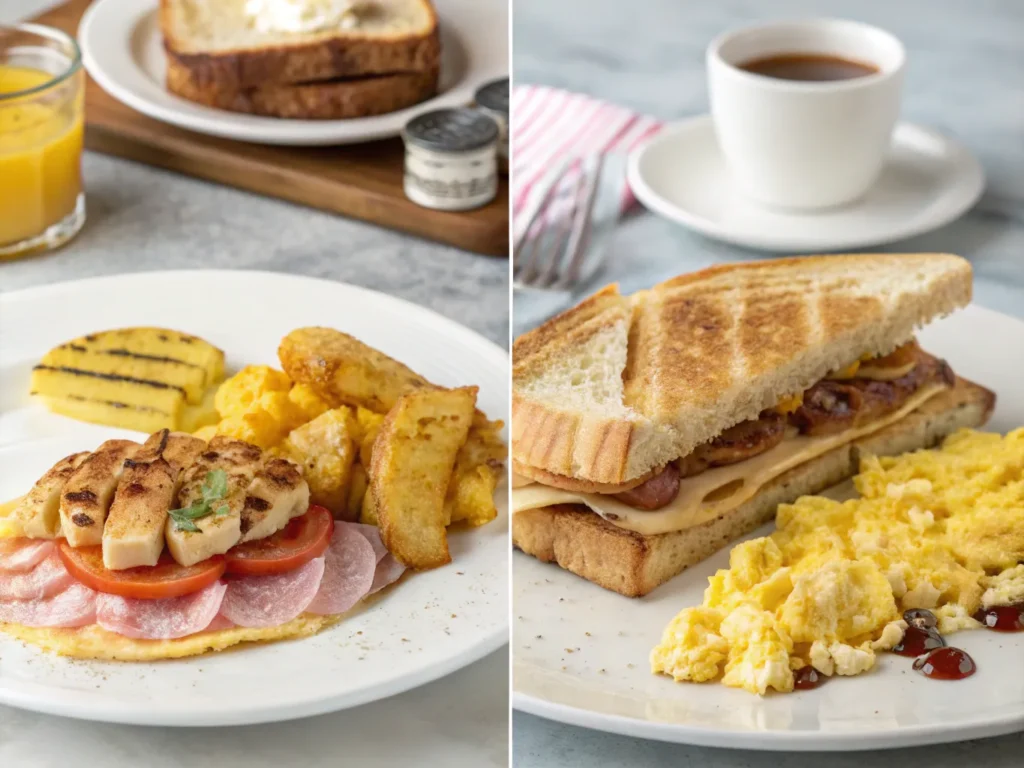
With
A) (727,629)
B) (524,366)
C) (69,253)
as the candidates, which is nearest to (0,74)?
(69,253)

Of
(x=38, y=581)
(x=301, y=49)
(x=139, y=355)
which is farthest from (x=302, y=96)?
(x=38, y=581)

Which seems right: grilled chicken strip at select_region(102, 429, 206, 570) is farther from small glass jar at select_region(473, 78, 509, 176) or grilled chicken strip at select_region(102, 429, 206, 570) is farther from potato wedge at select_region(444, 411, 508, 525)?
small glass jar at select_region(473, 78, 509, 176)

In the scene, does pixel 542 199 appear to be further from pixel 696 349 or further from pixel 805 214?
pixel 696 349

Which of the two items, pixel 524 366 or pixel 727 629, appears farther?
pixel 524 366

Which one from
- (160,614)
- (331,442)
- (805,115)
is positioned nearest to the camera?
(160,614)

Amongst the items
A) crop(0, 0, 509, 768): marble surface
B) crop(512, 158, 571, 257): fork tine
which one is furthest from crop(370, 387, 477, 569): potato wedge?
crop(512, 158, 571, 257): fork tine

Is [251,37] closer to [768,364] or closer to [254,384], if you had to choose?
[254,384]
